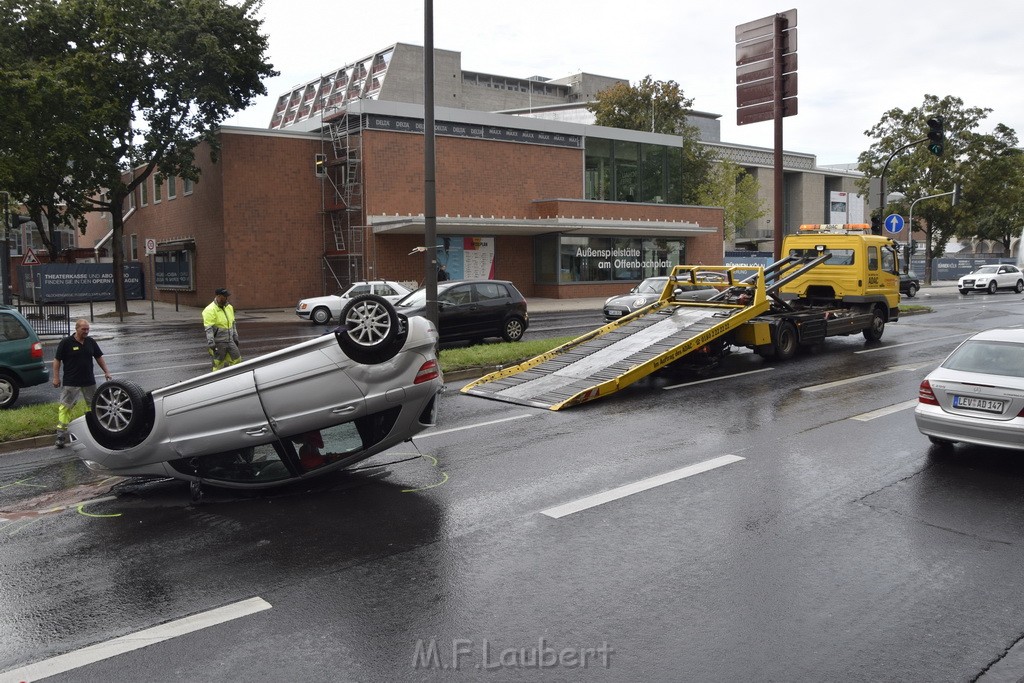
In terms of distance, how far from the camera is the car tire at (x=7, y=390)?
12.9 m

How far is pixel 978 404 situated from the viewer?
8.23 meters

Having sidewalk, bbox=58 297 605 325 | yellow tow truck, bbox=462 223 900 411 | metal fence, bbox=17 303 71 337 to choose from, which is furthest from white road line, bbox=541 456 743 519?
sidewalk, bbox=58 297 605 325

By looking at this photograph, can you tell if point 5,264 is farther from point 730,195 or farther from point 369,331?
point 730,195

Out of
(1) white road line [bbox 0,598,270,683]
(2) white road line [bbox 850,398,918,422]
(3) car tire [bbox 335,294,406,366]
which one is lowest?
(1) white road line [bbox 0,598,270,683]

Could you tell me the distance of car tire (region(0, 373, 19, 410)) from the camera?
1289cm

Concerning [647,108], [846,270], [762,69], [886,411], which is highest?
[647,108]

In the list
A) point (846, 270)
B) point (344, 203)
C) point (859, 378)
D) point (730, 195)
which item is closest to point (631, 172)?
point (344, 203)

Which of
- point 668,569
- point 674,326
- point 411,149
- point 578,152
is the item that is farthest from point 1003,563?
point 578,152

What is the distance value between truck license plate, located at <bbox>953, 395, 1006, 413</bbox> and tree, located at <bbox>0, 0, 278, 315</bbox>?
26.2 metres

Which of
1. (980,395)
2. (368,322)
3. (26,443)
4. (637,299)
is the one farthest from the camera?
(637,299)

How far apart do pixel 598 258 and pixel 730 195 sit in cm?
2393

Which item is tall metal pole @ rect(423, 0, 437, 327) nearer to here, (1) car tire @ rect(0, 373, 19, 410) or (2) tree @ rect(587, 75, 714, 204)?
(1) car tire @ rect(0, 373, 19, 410)

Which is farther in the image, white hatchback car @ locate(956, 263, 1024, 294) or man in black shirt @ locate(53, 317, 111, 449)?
white hatchback car @ locate(956, 263, 1024, 294)

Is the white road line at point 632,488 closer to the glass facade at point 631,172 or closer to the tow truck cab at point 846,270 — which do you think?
the tow truck cab at point 846,270
